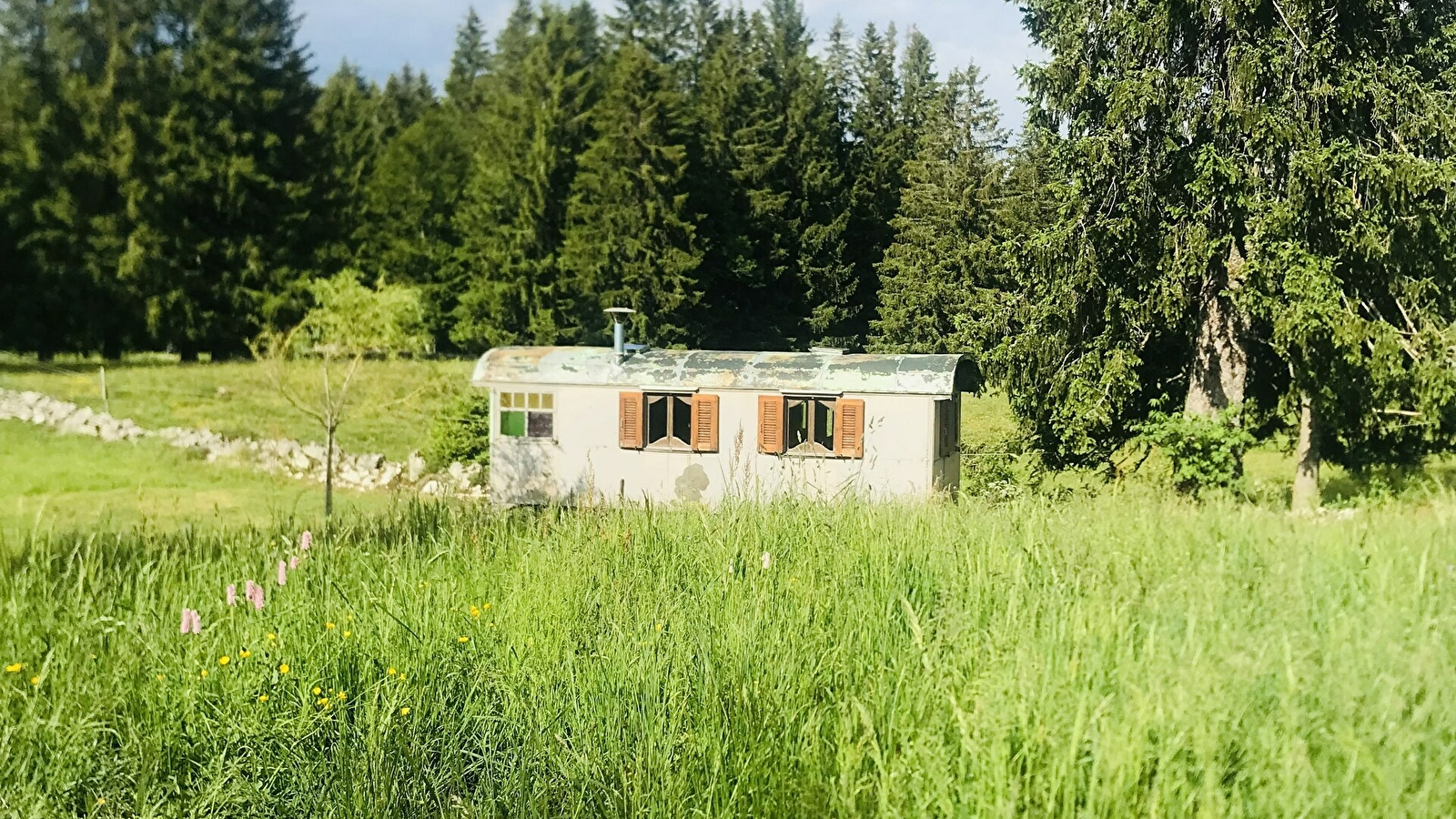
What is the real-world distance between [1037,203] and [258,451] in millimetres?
8379

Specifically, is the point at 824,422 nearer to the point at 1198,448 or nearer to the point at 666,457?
the point at 666,457

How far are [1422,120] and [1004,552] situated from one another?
545 centimetres

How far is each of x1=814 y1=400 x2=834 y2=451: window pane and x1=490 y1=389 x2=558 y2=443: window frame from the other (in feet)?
7.48

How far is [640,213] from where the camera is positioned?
581 inches

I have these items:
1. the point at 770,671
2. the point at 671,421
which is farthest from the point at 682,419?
the point at 770,671

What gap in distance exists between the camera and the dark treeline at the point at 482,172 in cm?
719

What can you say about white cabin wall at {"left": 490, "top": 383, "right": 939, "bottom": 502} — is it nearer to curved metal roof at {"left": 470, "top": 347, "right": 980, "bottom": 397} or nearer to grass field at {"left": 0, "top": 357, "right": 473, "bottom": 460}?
curved metal roof at {"left": 470, "top": 347, "right": 980, "bottom": 397}

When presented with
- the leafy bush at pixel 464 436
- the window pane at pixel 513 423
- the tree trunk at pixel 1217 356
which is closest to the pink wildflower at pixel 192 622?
the window pane at pixel 513 423

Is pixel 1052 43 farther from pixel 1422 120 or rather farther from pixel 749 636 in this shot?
pixel 749 636

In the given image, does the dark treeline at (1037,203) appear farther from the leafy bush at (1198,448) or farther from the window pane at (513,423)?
the window pane at (513,423)

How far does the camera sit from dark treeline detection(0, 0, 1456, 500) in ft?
20.2

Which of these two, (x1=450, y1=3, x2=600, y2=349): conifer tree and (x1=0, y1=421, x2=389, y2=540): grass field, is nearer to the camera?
(x1=0, y1=421, x2=389, y2=540): grass field

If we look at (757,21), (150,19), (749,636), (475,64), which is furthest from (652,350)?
(757,21)

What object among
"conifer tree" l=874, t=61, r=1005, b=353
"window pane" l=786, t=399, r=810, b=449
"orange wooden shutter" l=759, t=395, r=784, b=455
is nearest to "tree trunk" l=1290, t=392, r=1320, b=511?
"conifer tree" l=874, t=61, r=1005, b=353
